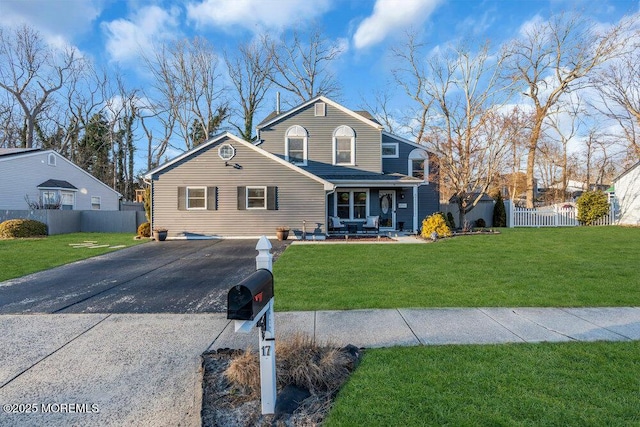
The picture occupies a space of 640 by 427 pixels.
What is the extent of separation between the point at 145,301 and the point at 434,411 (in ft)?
16.6

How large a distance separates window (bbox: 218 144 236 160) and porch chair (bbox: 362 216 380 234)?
23.8 feet

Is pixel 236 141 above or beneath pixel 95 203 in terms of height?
above

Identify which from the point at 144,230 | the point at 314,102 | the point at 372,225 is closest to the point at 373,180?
the point at 372,225

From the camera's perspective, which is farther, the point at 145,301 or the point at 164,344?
the point at 145,301

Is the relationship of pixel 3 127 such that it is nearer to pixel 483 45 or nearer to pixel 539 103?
pixel 483 45

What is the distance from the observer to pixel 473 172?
16797 millimetres

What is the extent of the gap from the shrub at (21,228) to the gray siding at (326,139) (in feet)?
40.3

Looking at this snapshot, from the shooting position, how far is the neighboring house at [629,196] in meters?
19.0

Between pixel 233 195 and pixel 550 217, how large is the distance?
19853 mm

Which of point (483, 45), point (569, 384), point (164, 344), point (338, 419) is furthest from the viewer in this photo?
point (483, 45)

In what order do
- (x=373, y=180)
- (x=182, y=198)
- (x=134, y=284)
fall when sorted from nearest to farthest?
1. (x=134, y=284)
2. (x=182, y=198)
3. (x=373, y=180)

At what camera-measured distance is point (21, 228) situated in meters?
16.0

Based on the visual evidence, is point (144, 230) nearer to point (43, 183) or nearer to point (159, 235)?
point (159, 235)

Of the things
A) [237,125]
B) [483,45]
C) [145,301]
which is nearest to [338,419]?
[145,301]
